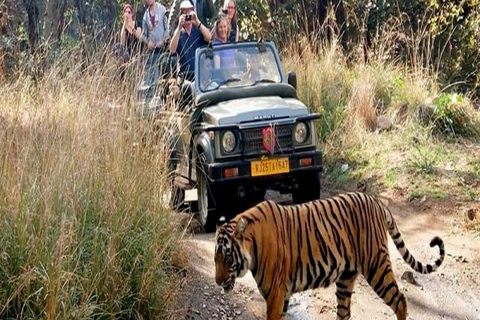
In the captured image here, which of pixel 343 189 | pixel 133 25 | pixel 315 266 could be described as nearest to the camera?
pixel 315 266

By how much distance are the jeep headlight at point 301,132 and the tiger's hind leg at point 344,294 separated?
2.51 metres

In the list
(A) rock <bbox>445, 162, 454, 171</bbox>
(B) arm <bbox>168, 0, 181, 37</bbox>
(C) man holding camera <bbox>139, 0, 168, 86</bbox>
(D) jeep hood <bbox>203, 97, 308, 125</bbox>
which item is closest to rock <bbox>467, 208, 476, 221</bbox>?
(A) rock <bbox>445, 162, 454, 171</bbox>

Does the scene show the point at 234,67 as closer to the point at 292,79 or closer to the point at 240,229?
the point at 292,79

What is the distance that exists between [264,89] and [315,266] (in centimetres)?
344

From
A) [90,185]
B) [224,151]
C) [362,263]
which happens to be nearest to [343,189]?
[224,151]

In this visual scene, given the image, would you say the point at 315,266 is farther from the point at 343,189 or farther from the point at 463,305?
the point at 343,189

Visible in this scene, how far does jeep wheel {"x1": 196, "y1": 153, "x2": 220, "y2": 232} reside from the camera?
692cm

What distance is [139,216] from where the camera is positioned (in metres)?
4.82

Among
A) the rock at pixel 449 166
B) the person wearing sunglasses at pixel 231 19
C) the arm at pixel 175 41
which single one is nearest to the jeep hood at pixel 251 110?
the arm at pixel 175 41

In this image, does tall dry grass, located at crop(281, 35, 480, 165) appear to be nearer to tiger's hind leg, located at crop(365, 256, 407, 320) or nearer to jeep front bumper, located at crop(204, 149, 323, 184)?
jeep front bumper, located at crop(204, 149, 323, 184)

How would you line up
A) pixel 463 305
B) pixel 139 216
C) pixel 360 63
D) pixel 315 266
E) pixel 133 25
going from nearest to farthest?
pixel 315 266
pixel 139 216
pixel 463 305
pixel 133 25
pixel 360 63

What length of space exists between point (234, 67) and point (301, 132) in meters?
1.21

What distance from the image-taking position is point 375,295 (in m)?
5.47

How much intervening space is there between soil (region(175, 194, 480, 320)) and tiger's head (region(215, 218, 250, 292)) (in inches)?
25.7
